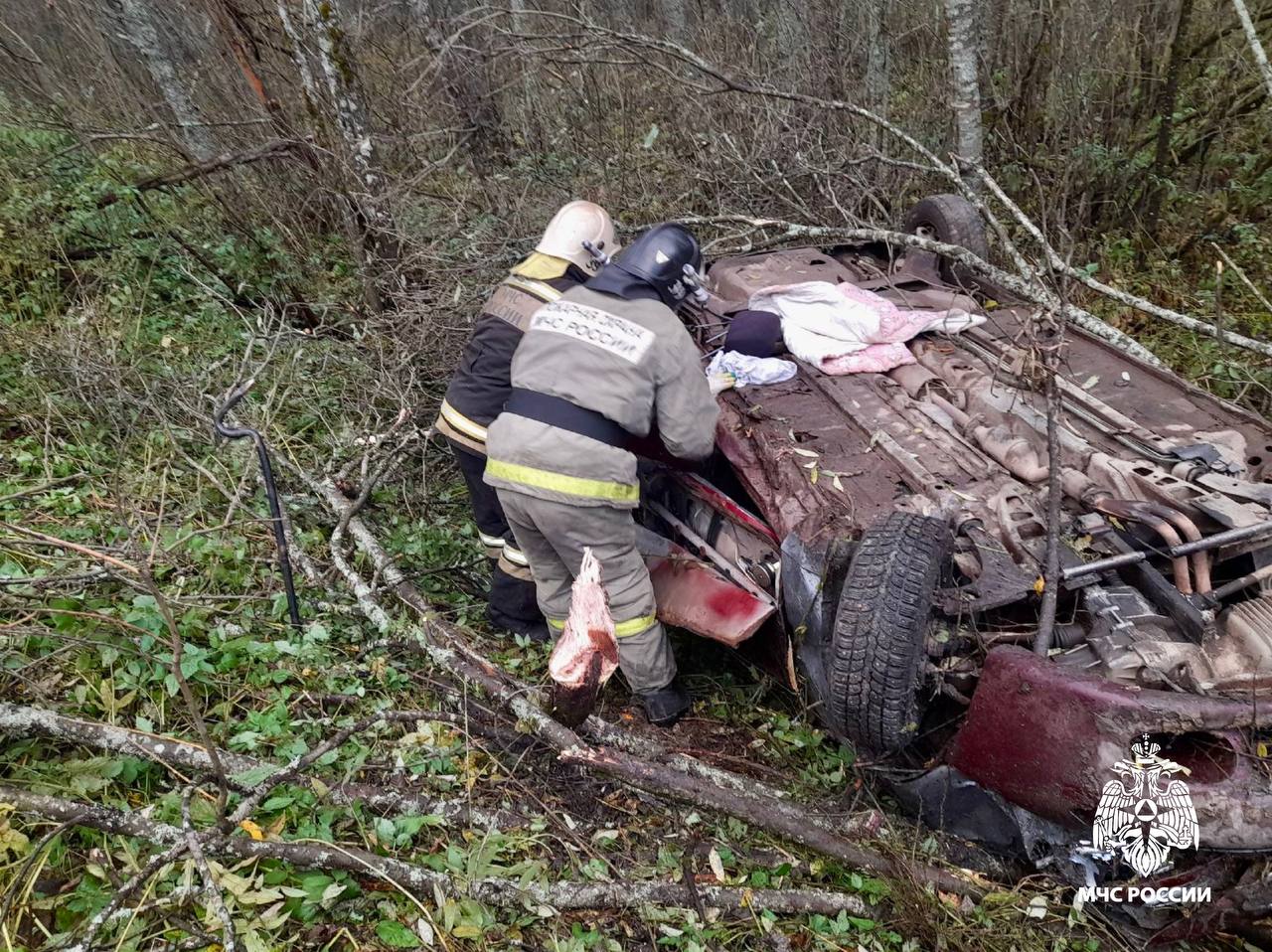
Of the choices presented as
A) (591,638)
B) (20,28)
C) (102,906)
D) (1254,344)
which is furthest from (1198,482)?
(20,28)

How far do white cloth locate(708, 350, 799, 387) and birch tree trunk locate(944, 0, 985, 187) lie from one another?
266 centimetres

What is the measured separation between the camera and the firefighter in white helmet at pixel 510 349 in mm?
3346

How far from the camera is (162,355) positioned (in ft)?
16.2

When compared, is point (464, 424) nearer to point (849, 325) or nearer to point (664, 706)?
point (664, 706)

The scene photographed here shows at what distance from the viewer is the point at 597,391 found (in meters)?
2.94

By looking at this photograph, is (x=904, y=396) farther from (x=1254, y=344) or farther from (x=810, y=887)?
(x=810, y=887)

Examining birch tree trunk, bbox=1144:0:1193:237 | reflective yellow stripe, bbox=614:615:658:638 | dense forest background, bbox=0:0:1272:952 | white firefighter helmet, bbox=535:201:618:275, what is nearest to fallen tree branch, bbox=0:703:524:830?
dense forest background, bbox=0:0:1272:952

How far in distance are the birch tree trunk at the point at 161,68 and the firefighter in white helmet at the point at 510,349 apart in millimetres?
4173

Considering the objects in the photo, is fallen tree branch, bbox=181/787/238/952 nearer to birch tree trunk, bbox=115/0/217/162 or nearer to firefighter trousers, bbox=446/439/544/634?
firefighter trousers, bbox=446/439/544/634

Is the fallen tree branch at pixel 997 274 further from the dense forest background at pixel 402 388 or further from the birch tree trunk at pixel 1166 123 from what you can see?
the birch tree trunk at pixel 1166 123

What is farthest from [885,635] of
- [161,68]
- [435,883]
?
[161,68]

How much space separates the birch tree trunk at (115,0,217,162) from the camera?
6.08 meters

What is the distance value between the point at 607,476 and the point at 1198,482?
2.11 metres

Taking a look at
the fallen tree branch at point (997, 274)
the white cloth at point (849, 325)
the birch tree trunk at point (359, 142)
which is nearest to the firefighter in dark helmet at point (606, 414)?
the white cloth at point (849, 325)
